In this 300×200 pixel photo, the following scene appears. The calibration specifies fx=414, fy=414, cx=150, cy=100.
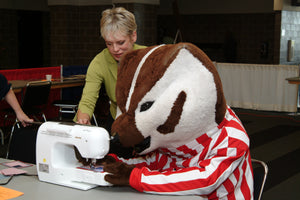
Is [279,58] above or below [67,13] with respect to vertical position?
below

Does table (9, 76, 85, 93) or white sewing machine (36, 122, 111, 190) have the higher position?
white sewing machine (36, 122, 111, 190)

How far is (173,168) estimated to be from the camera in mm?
1829

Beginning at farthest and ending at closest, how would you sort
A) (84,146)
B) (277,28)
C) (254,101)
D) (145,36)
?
(277,28) < (145,36) < (254,101) < (84,146)

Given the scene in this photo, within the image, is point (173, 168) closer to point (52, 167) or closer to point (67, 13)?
point (52, 167)

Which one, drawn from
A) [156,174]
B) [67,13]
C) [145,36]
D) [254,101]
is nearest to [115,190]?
[156,174]

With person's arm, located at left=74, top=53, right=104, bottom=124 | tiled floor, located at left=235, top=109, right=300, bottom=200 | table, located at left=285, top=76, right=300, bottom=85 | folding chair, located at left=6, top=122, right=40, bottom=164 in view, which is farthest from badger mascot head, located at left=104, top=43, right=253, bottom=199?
table, located at left=285, top=76, right=300, bottom=85

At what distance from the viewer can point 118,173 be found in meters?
1.64

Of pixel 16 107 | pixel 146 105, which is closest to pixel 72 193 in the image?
pixel 146 105

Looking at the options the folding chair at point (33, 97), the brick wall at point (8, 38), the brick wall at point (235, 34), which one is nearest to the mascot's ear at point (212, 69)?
the folding chair at point (33, 97)

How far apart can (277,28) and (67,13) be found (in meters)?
5.66

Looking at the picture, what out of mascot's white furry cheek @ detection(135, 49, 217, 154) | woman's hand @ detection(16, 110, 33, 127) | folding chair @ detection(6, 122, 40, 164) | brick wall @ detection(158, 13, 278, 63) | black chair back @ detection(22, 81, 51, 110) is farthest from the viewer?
brick wall @ detection(158, 13, 278, 63)

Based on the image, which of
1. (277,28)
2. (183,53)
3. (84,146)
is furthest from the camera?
(277,28)

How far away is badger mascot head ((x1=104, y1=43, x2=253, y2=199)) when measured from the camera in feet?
4.93

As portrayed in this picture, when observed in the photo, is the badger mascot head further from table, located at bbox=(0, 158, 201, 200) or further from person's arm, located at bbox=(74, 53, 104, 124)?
person's arm, located at bbox=(74, 53, 104, 124)
